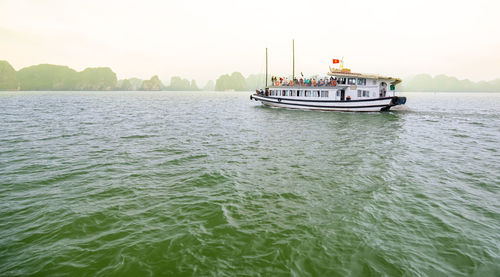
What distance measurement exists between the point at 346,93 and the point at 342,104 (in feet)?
6.74

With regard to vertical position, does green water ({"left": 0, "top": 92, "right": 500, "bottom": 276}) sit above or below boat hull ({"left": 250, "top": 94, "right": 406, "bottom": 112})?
below

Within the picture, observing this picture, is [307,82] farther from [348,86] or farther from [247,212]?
[247,212]

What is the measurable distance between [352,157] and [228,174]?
8.04m

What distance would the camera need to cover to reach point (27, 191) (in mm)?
9781

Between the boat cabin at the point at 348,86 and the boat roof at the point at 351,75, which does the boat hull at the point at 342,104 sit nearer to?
the boat cabin at the point at 348,86

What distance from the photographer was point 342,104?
1649 inches

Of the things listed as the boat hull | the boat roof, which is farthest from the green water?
the boat roof

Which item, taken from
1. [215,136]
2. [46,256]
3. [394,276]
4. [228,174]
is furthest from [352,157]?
[46,256]

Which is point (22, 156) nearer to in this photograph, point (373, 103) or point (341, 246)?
point (341, 246)

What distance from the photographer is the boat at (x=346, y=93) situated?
39781 mm

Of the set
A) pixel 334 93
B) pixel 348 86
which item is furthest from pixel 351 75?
pixel 334 93

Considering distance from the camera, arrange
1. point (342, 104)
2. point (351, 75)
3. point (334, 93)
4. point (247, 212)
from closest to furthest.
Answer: point (247, 212), point (351, 75), point (342, 104), point (334, 93)

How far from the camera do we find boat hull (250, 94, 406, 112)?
129 ft

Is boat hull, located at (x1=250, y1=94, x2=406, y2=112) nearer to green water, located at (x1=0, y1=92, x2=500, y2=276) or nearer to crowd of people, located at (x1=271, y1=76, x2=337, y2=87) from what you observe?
crowd of people, located at (x1=271, y1=76, x2=337, y2=87)
